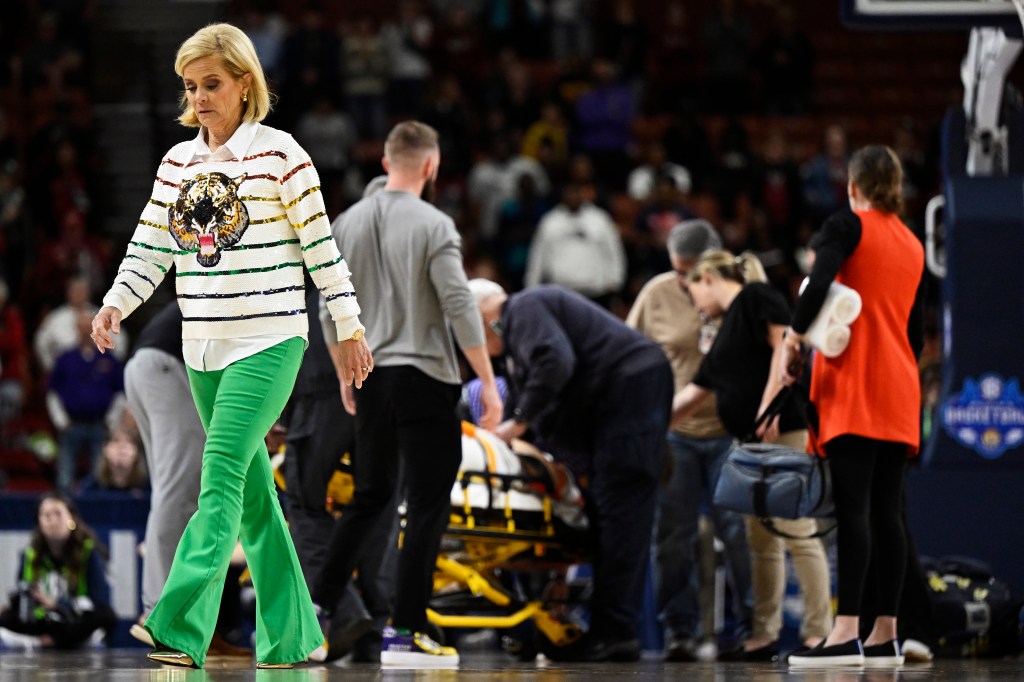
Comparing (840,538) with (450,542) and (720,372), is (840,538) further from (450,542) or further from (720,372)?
(450,542)

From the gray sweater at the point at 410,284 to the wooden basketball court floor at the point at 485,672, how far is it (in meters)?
1.28

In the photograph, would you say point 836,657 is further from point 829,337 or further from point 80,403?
point 80,403

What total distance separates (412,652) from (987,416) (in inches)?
150

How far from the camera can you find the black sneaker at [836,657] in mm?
6723

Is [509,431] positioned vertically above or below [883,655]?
above

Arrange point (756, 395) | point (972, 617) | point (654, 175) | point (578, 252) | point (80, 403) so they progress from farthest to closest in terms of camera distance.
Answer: point (654, 175) < point (578, 252) < point (80, 403) < point (972, 617) < point (756, 395)

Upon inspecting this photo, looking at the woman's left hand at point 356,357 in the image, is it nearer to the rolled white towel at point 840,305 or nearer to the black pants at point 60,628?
the rolled white towel at point 840,305

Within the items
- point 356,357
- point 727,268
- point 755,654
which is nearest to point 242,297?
point 356,357

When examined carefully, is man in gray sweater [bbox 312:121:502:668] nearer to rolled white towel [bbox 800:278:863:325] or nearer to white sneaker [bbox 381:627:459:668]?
white sneaker [bbox 381:627:459:668]

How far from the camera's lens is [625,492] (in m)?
7.99

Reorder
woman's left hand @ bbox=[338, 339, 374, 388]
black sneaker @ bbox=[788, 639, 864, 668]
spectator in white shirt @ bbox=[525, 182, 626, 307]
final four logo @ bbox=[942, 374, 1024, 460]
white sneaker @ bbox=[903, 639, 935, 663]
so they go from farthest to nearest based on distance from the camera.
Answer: spectator in white shirt @ bbox=[525, 182, 626, 307] → final four logo @ bbox=[942, 374, 1024, 460] → white sneaker @ bbox=[903, 639, 935, 663] → black sneaker @ bbox=[788, 639, 864, 668] → woman's left hand @ bbox=[338, 339, 374, 388]

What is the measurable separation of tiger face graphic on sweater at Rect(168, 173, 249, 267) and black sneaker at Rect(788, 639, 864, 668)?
2.87 meters

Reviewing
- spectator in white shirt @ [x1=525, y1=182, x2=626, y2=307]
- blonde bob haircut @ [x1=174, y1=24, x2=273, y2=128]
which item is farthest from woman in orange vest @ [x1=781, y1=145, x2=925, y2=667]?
spectator in white shirt @ [x1=525, y1=182, x2=626, y2=307]

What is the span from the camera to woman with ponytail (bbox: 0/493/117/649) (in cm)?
988
